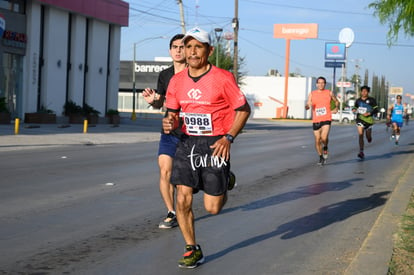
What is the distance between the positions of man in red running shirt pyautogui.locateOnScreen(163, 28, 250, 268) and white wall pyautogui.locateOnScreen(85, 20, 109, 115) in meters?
36.4

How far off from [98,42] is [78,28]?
111 inches

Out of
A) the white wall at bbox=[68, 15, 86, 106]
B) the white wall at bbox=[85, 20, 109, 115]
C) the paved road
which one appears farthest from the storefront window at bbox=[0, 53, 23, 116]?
the paved road

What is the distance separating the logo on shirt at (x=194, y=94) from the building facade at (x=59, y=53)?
2864 cm

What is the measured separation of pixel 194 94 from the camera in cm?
554

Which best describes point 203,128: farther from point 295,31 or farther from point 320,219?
point 295,31

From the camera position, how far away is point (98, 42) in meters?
41.9

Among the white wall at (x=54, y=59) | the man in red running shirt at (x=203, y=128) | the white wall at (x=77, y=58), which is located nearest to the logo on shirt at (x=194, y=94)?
the man in red running shirt at (x=203, y=128)

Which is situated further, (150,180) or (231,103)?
(150,180)

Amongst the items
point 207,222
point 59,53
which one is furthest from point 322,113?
point 59,53

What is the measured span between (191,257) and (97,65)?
124 ft

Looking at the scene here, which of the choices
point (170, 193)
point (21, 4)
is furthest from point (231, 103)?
point (21, 4)

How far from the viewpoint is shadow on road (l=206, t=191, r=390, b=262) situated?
6.79 m

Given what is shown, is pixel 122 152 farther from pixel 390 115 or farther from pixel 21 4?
pixel 21 4

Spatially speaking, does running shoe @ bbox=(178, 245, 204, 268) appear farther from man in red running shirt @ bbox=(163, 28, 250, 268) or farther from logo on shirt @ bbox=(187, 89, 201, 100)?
logo on shirt @ bbox=(187, 89, 201, 100)
